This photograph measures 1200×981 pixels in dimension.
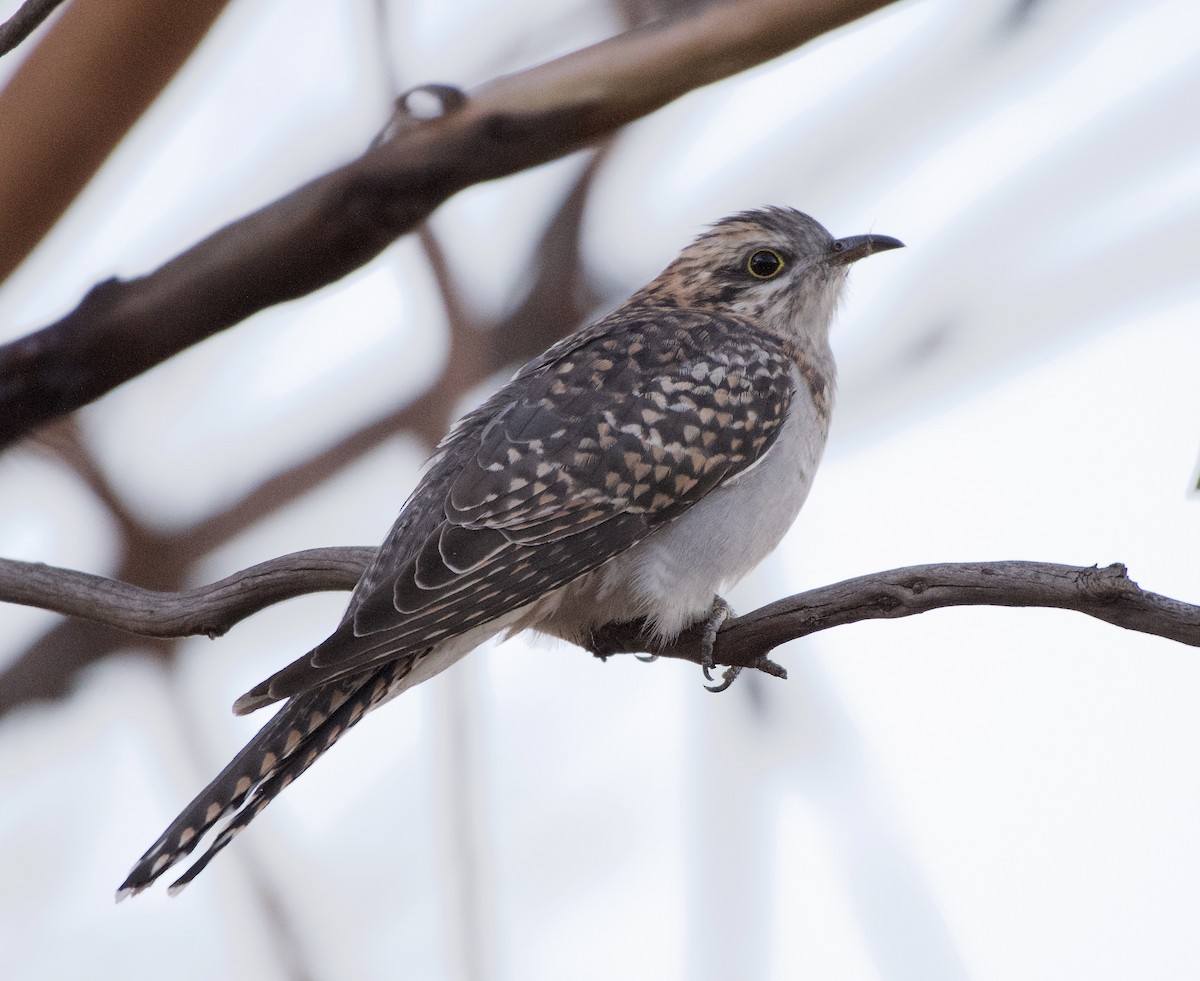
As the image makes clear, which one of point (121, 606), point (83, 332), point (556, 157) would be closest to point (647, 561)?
point (121, 606)

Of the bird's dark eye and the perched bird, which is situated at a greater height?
the bird's dark eye

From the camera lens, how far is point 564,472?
7.54 ft

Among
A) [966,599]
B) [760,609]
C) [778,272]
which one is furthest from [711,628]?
[778,272]

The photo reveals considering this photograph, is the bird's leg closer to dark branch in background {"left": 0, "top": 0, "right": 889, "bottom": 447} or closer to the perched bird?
the perched bird

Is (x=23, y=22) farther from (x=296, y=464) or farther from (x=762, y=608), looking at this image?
(x=762, y=608)

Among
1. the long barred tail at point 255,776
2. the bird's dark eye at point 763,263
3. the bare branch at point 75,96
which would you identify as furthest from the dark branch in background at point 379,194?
the long barred tail at point 255,776

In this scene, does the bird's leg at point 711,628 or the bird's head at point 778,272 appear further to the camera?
the bird's head at point 778,272

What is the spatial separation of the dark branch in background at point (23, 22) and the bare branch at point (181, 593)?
2.88 feet

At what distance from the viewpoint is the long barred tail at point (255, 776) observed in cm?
192

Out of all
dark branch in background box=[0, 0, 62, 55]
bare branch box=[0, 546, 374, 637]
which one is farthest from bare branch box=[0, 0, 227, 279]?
bare branch box=[0, 546, 374, 637]

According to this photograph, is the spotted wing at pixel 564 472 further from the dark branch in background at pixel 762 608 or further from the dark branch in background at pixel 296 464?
the dark branch in background at pixel 296 464

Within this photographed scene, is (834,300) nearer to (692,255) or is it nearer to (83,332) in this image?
(692,255)

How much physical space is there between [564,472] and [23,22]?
1146 millimetres

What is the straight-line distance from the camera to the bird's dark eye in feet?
9.62
